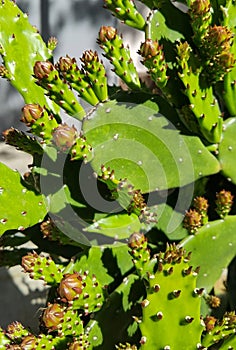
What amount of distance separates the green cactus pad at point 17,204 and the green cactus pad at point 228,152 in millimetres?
444

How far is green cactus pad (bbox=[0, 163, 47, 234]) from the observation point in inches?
52.2

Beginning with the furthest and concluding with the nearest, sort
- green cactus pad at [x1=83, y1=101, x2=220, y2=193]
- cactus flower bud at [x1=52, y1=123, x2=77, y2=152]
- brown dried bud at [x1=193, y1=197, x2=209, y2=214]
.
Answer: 1. brown dried bud at [x1=193, y1=197, x2=209, y2=214]
2. green cactus pad at [x1=83, y1=101, x2=220, y2=193]
3. cactus flower bud at [x1=52, y1=123, x2=77, y2=152]

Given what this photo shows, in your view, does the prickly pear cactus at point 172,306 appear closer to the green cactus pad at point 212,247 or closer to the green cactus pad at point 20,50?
the green cactus pad at point 212,247

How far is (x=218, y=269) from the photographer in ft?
4.92

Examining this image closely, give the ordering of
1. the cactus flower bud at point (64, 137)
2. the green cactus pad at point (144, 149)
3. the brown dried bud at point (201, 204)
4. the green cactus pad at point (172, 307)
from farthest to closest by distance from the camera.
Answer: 1. the brown dried bud at point (201, 204)
2. the green cactus pad at point (144, 149)
3. the cactus flower bud at point (64, 137)
4. the green cactus pad at point (172, 307)

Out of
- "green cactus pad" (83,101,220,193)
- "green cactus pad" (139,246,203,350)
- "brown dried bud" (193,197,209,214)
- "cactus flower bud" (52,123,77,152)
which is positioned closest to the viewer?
"green cactus pad" (139,246,203,350)

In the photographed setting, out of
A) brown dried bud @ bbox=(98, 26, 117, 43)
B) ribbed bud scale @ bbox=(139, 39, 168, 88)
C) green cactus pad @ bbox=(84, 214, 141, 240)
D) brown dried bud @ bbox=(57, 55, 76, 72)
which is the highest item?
brown dried bud @ bbox=(98, 26, 117, 43)

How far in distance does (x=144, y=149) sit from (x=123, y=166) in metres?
0.07

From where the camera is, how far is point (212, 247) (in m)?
1.47

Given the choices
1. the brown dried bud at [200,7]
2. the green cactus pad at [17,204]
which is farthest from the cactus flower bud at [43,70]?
the brown dried bud at [200,7]

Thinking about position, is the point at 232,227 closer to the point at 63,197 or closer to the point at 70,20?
the point at 63,197


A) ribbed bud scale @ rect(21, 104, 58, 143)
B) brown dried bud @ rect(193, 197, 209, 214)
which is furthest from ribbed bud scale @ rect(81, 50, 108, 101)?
brown dried bud @ rect(193, 197, 209, 214)

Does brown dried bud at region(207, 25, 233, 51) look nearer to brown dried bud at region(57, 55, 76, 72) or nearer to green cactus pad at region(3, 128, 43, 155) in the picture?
brown dried bud at region(57, 55, 76, 72)

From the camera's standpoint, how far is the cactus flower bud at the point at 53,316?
1.18 meters
